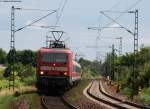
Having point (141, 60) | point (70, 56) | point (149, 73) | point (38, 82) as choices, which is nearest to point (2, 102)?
point (38, 82)

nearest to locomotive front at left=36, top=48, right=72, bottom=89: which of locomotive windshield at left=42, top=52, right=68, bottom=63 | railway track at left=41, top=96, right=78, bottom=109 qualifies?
locomotive windshield at left=42, top=52, right=68, bottom=63

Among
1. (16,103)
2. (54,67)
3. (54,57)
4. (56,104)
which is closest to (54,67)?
(54,67)

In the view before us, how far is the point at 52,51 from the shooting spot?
126 ft

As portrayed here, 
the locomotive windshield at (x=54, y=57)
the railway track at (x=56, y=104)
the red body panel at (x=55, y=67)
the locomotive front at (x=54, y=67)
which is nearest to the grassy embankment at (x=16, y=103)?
the railway track at (x=56, y=104)

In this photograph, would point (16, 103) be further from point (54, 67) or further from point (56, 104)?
point (54, 67)

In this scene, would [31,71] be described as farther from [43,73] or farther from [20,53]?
[20,53]

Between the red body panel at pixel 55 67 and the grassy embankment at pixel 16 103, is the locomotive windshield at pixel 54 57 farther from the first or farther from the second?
the grassy embankment at pixel 16 103

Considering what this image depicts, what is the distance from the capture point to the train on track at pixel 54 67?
37531 mm

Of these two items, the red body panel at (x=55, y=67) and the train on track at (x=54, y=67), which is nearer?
the train on track at (x=54, y=67)

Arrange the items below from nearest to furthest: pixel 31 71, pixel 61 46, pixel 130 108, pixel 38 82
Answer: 1. pixel 130 108
2. pixel 38 82
3. pixel 61 46
4. pixel 31 71

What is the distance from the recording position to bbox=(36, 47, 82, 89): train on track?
37.5 m

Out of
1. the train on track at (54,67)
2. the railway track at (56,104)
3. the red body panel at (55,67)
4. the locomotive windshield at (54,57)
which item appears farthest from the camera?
the locomotive windshield at (54,57)

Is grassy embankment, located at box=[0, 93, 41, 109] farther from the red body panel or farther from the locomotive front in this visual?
the red body panel

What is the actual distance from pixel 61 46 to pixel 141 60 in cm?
2194
